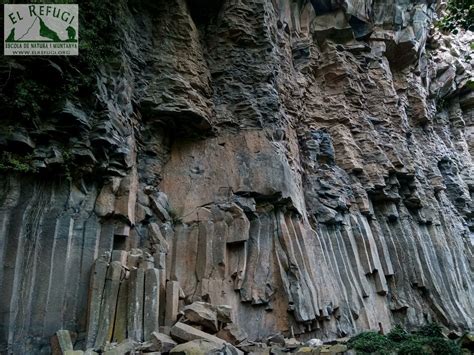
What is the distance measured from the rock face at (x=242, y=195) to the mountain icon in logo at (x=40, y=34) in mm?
1360

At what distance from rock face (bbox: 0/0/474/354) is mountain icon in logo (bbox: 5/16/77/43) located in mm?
1360

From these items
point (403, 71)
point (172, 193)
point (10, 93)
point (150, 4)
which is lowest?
point (172, 193)

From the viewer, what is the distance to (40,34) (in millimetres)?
9094

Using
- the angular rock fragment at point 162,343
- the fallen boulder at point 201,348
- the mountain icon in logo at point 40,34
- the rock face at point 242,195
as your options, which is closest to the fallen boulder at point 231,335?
the rock face at point 242,195

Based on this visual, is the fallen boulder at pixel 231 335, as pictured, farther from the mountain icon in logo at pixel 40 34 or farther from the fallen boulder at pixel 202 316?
the mountain icon in logo at pixel 40 34

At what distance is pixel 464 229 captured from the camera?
2245cm

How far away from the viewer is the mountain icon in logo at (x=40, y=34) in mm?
8891

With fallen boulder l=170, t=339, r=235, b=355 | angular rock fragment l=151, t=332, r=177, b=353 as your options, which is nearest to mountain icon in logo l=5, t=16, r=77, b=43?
angular rock fragment l=151, t=332, r=177, b=353

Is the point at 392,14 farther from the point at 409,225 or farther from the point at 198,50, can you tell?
the point at 198,50

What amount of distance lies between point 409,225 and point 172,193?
11525 mm

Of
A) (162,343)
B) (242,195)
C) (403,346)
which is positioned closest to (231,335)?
(162,343)

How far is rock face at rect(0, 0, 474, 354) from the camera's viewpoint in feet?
28.6

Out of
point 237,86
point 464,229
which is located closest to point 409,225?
point 464,229

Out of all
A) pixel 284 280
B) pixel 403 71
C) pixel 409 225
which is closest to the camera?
pixel 284 280
